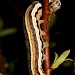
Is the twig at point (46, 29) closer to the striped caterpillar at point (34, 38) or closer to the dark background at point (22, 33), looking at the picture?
the striped caterpillar at point (34, 38)

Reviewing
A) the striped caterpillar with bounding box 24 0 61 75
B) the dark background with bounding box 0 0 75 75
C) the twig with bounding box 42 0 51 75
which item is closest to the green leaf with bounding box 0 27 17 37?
the dark background with bounding box 0 0 75 75

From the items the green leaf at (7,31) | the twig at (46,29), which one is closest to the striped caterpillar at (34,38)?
the twig at (46,29)

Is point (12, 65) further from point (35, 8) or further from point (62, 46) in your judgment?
point (35, 8)

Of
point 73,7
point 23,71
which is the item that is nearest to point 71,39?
point 73,7

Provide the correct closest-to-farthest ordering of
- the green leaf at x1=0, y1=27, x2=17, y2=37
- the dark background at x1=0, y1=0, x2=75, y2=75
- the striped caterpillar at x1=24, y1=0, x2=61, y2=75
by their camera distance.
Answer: the striped caterpillar at x1=24, y1=0, x2=61, y2=75 → the dark background at x1=0, y1=0, x2=75, y2=75 → the green leaf at x1=0, y1=27, x2=17, y2=37

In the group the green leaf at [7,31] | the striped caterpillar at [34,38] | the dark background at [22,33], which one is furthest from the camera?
the green leaf at [7,31]

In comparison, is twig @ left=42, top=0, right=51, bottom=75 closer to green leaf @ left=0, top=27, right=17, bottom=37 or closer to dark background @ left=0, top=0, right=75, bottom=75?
dark background @ left=0, top=0, right=75, bottom=75

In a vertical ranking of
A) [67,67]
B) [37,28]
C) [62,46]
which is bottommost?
[67,67]

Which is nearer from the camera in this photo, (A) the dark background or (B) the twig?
(B) the twig
